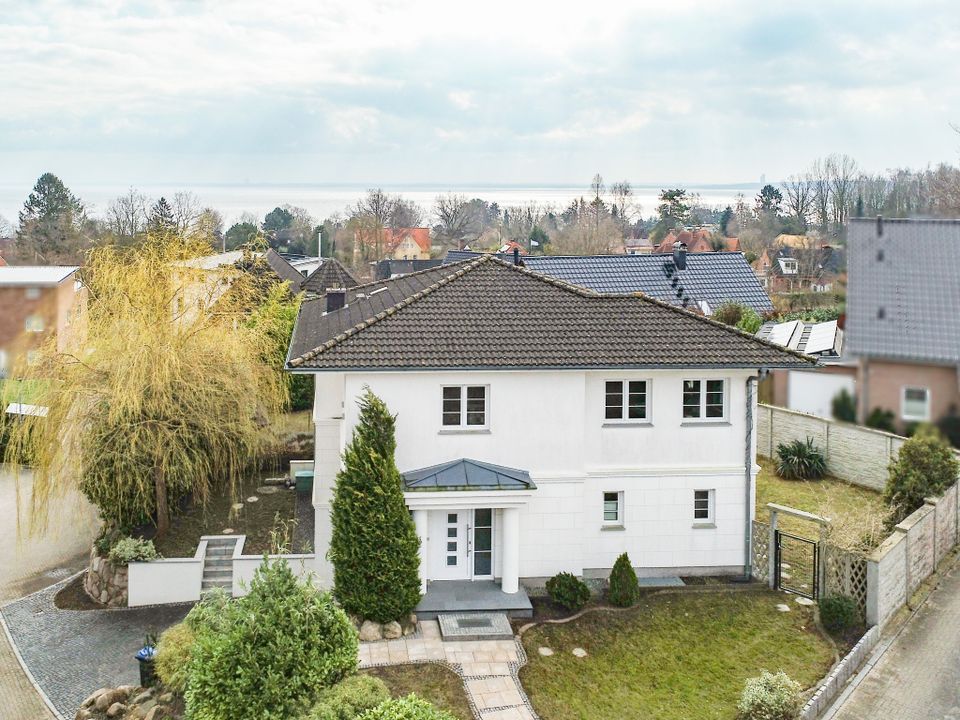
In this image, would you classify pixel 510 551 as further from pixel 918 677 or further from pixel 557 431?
pixel 918 677

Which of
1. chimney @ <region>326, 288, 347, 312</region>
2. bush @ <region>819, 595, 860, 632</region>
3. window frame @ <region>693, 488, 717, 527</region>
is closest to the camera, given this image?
bush @ <region>819, 595, 860, 632</region>

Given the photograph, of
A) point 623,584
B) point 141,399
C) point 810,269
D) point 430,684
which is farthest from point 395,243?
point 810,269

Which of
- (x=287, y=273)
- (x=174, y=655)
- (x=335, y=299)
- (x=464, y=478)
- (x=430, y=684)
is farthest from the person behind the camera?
(x=287, y=273)

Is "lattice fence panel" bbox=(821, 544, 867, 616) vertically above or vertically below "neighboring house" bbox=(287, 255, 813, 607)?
below

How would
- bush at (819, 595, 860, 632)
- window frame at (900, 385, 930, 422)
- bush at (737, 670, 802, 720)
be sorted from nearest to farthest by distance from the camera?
window frame at (900, 385, 930, 422) → bush at (737, 670, 802, 720) → bush at (819, 595, 860, 632)

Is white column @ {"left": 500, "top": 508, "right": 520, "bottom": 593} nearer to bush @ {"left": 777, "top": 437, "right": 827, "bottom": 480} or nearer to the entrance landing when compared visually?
the entrance landing

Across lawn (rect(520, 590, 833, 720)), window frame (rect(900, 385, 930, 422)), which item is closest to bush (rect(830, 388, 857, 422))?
window frame (rect(900, 385, 930, 422))

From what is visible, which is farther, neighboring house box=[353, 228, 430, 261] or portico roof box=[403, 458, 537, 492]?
neighboring house box=[353, 228, 430, 261]

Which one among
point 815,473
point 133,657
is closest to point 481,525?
point 133,657
